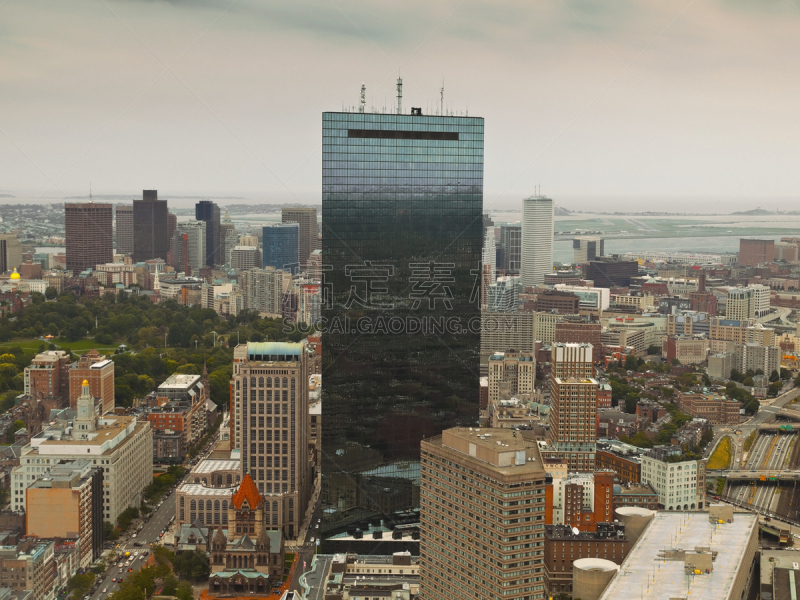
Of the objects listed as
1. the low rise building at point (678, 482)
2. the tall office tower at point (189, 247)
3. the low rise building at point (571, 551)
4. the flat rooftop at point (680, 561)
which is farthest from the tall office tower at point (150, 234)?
the flat rooftop at point (680, 561)

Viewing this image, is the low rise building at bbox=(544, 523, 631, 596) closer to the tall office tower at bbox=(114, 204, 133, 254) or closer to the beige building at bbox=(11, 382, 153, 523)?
the beige building at bbox=(11, 382, 153, 523)

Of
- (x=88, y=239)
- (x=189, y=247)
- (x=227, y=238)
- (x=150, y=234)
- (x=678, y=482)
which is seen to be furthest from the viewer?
(x=189, y=247)

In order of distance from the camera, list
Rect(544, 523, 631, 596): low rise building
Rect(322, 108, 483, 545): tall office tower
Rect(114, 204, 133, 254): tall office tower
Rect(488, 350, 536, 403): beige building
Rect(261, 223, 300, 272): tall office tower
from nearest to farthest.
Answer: Rect(544, 523, 631, 596): low rise building
Rect(322, 108, 483, 545): tall office tower
Rect(488, 350, 536, 403): beige building
Rect(261, 223, 300, 272): tall office tower
Rect(114, 204, 133, 254): tall office tower

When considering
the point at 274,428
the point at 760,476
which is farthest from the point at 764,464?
the point at 274,428

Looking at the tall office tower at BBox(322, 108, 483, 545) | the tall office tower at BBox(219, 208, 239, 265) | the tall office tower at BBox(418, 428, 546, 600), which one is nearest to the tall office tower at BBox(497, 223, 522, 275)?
the tall office tower at BBox(219, 208, 239, 265)

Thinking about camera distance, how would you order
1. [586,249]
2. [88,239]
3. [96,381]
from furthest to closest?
1. [586,249]
2. [88,239]
3. [96,381]

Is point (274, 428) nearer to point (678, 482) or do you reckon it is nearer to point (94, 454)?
point (94, 454)
